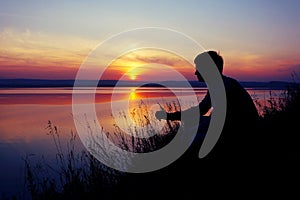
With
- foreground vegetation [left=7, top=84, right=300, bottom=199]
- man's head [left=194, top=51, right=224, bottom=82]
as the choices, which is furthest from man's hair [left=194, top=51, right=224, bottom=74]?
foreground vegetation [left=7, top=84, right=300, bottom=199]

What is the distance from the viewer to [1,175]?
9703 millimetres

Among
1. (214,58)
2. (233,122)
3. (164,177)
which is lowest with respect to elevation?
(164,177)

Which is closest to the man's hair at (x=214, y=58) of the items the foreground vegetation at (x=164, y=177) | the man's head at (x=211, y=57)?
the man's head at (x=211, y=57)

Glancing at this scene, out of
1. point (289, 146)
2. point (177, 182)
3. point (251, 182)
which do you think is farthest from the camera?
point (289, 146)

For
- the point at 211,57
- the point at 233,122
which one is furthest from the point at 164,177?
the point at 211,57

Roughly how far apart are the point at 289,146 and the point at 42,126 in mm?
13461

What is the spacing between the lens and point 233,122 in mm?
5922

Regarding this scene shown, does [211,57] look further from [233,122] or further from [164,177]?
[164,177]

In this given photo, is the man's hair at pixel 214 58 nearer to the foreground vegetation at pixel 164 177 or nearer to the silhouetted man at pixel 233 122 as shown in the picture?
the silhouetted man at pixel 233 122

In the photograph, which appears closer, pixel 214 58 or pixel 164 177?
pixel 214 58

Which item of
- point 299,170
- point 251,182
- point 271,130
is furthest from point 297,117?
point 251,182

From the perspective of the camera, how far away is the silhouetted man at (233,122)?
5.84 metres

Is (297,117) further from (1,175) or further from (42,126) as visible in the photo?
(42,126)

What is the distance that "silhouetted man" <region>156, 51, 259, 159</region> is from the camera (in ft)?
19.1
